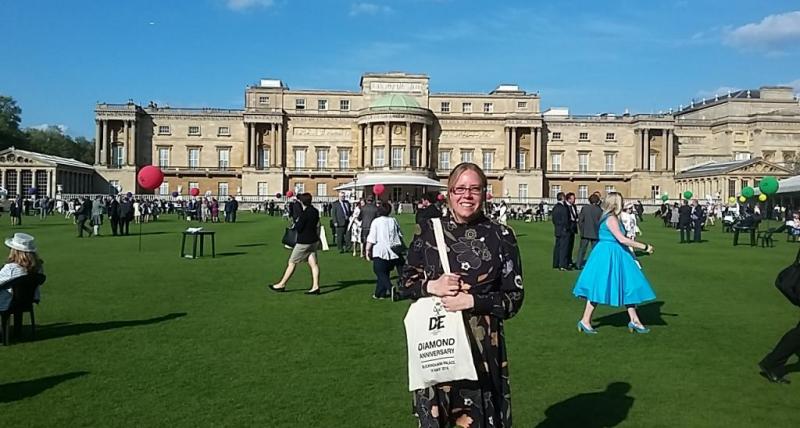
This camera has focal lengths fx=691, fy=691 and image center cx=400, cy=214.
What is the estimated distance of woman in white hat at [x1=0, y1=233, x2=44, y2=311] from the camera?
8.34 m

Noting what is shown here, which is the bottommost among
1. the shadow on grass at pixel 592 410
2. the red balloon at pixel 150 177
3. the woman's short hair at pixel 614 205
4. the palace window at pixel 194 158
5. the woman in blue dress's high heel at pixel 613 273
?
the shadow on grass at pixel 592 410

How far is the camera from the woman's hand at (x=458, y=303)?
370 centimetres

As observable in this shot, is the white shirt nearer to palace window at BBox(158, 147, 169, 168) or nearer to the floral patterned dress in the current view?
the floral patterned dress

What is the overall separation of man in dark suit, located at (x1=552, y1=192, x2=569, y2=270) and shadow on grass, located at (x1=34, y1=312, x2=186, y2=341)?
34.2 ft

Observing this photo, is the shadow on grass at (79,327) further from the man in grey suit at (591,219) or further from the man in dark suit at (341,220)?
the man in dark suit at (341,220)

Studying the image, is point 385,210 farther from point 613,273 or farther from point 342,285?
point 613,273

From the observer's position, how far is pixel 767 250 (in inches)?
977

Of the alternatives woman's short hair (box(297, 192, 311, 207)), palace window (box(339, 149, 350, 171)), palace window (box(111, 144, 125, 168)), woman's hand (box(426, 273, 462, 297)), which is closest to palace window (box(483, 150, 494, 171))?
palace window (box(339, 149, 350, 171))

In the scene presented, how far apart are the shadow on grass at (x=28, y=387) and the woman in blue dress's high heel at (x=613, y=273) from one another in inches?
245

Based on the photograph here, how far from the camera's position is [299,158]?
8031 cm

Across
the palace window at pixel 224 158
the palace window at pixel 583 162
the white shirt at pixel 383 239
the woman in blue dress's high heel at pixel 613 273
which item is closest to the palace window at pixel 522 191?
the palace window at pixel 583 162

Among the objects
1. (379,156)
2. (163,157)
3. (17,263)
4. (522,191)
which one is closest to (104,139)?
(163,157)

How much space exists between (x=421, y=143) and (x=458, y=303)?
73.2 m

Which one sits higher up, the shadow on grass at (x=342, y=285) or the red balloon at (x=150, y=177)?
the red balloon at (x=150, y=177)
